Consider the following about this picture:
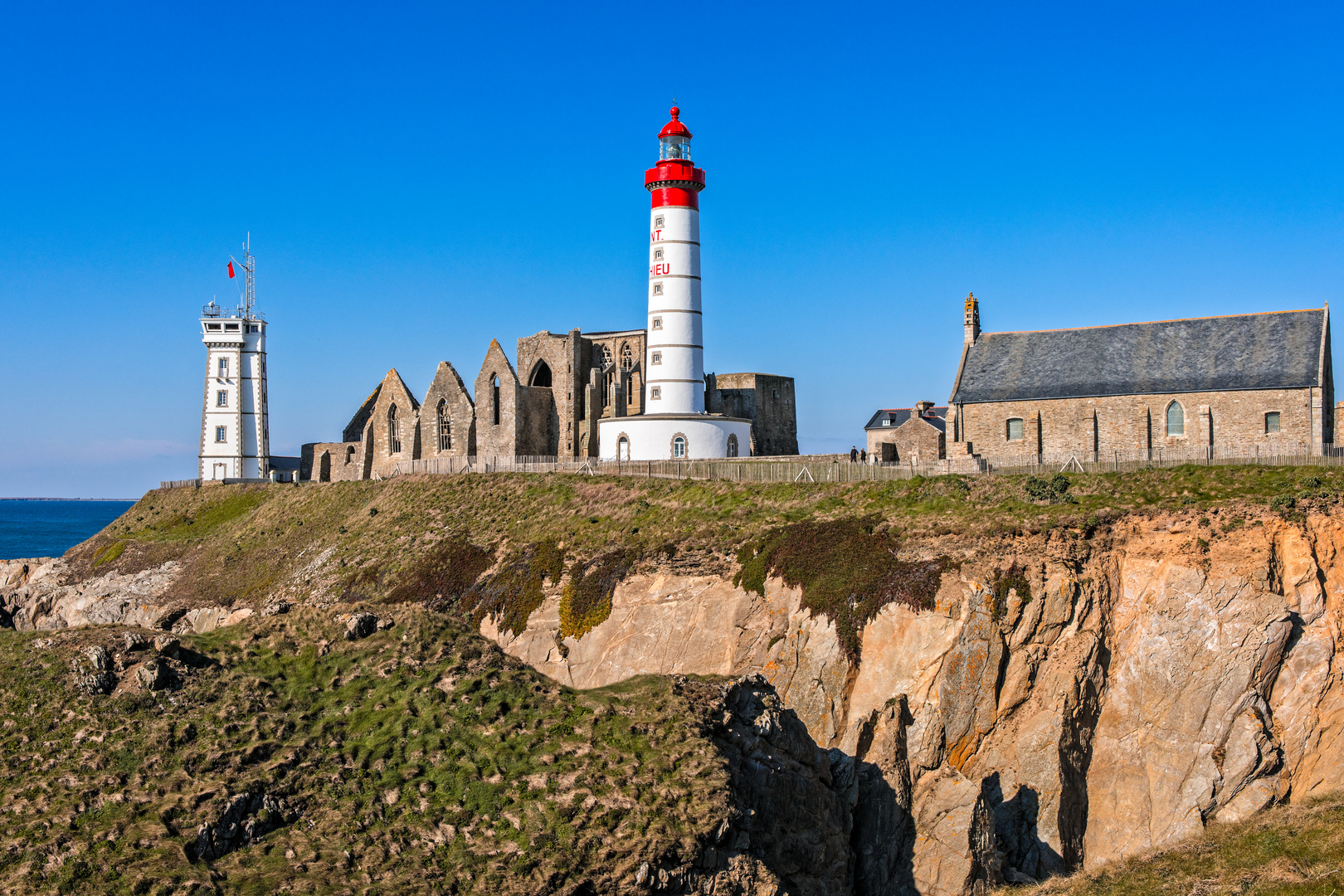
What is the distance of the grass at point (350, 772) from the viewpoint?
1642 cm

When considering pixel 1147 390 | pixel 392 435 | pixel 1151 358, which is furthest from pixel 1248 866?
pixel 392 435

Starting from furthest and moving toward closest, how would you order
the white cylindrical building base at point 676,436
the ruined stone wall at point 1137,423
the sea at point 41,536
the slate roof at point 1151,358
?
the sea at point 41,536, the white cylindrical building base at point 676,436, the slate roof at point 1151,358, the ruined stone wall at point 1137,423

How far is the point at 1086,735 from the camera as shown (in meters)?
30.8

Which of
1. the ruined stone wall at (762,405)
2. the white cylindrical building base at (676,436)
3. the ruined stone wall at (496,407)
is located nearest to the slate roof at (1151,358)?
the white cylindrical building base at (676,436)

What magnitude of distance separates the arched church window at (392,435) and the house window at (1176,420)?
142 feet

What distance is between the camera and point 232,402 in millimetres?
72438

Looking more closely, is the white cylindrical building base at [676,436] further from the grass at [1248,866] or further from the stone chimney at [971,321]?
the grass at [1248,866]

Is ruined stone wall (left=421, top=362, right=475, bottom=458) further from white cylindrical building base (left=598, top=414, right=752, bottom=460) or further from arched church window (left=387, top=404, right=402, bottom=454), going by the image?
white cylindrical building base (left=598, top=414, right=752, bottom=460)

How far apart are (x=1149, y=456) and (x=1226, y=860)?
69.1 feet

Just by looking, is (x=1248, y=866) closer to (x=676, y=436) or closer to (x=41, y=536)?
(x=676, y=436)

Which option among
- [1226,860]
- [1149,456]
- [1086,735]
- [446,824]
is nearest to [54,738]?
[446,824]

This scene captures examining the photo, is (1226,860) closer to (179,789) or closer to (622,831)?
(622,831)

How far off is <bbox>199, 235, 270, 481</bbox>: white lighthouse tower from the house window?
55.3 meters

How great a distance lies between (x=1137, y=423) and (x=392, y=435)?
1691 inches
